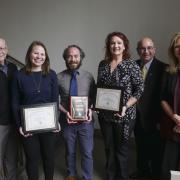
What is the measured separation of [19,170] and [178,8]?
2688mm

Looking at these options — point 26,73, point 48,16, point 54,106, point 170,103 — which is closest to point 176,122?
point 170,103

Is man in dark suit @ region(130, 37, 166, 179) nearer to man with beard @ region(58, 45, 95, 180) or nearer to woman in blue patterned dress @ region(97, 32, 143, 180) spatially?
woman in blue patterned dress @ region(97, 32, 143, 180)

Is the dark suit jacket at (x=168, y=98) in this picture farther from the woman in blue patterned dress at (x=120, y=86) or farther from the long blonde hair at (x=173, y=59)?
the woman in blue patterned dress at (x=120, y=86)

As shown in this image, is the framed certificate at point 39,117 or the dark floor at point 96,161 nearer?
the framed certificate at point 39,117

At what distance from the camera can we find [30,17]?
14.0ft

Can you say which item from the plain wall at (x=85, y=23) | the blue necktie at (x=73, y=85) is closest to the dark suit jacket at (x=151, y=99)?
the blue necktie at (x=73, y=85)

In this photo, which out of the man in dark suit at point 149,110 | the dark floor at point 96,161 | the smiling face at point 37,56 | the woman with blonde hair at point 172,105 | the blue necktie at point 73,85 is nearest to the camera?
the woman with blonde hair at point 172,105

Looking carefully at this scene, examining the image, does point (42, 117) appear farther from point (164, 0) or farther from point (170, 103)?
point (164, 0)

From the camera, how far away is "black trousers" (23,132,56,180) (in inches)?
87.7

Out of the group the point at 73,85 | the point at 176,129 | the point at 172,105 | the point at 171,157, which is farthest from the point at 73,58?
the point at 171,157

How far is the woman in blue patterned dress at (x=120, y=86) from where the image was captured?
7.52 feet

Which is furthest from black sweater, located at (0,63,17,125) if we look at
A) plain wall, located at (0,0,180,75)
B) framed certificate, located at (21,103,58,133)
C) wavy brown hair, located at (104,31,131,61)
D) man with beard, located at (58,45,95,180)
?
plain wall, located at (0,0,180,75)

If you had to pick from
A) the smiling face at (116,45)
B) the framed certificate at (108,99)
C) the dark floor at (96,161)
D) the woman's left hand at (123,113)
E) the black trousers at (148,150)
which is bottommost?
the dark floor at (96,161)

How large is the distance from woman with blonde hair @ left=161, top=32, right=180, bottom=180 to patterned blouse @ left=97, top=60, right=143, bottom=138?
25 centimetres
